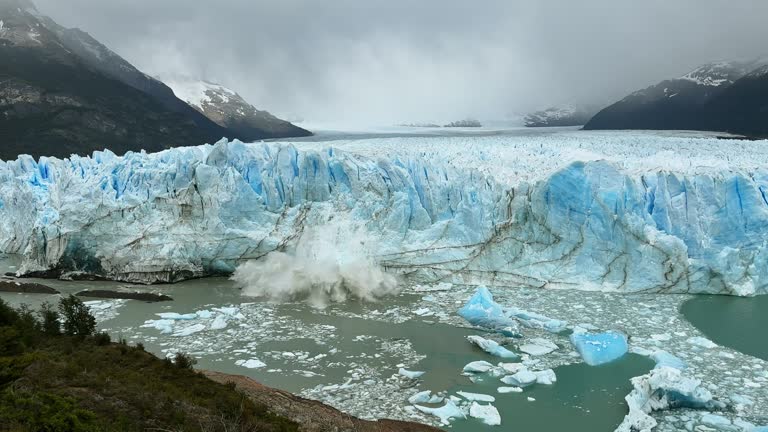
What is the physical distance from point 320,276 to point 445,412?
5046 millimetres

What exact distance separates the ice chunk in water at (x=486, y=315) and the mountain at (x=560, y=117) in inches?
1410

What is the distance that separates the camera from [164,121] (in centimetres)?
4512

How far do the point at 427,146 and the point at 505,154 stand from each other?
8.27 feet

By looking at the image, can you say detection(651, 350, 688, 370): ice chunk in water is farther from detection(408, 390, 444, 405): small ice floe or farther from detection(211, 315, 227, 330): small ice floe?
detection(211, 315, 227, 330): small ice floe

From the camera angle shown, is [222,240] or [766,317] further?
[222,240]

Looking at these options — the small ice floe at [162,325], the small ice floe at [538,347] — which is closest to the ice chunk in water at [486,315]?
the small ice floe at [538,347]

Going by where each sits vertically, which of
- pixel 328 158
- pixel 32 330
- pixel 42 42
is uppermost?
pixel 42 42

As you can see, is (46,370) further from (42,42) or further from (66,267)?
(42,42)

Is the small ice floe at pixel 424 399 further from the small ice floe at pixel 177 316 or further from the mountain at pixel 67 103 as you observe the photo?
the mountain at pixel 67 103

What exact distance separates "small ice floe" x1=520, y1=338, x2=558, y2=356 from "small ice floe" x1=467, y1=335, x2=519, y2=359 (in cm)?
29

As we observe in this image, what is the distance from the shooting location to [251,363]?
24.3 ft

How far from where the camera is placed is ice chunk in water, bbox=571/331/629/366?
7504mm

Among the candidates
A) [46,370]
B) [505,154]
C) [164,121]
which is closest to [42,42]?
[164,121]

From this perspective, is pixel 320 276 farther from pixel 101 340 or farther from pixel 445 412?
pixel 445 412
